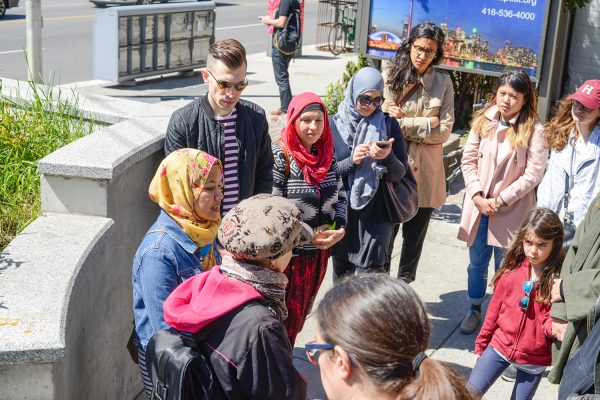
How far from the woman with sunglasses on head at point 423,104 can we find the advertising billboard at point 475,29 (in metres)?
2.00

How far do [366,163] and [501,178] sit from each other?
40.7 inches

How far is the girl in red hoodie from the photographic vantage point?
14.5 ft

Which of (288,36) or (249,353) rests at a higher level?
(288,36)

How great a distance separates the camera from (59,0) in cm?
2533

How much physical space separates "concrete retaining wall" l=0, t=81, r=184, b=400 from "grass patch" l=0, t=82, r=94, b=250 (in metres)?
0.36

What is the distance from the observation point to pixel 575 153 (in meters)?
5.14

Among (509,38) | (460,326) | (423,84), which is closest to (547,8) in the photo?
(509,38)

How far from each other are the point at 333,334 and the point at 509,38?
6035mm

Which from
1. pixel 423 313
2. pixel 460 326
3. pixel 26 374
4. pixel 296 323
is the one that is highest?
pixel 423 313

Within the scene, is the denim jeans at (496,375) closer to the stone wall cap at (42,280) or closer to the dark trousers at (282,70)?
Answer: the stone wall cap at (42,280)

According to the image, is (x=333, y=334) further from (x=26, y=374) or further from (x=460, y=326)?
(x=460, y=326)

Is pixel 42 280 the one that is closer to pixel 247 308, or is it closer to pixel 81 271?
pixel 81 271

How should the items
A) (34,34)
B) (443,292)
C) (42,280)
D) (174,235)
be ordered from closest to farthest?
(42,280)
(174,235)
(443,292)
(34,34)

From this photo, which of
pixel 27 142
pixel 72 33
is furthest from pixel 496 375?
pixel 72 33
